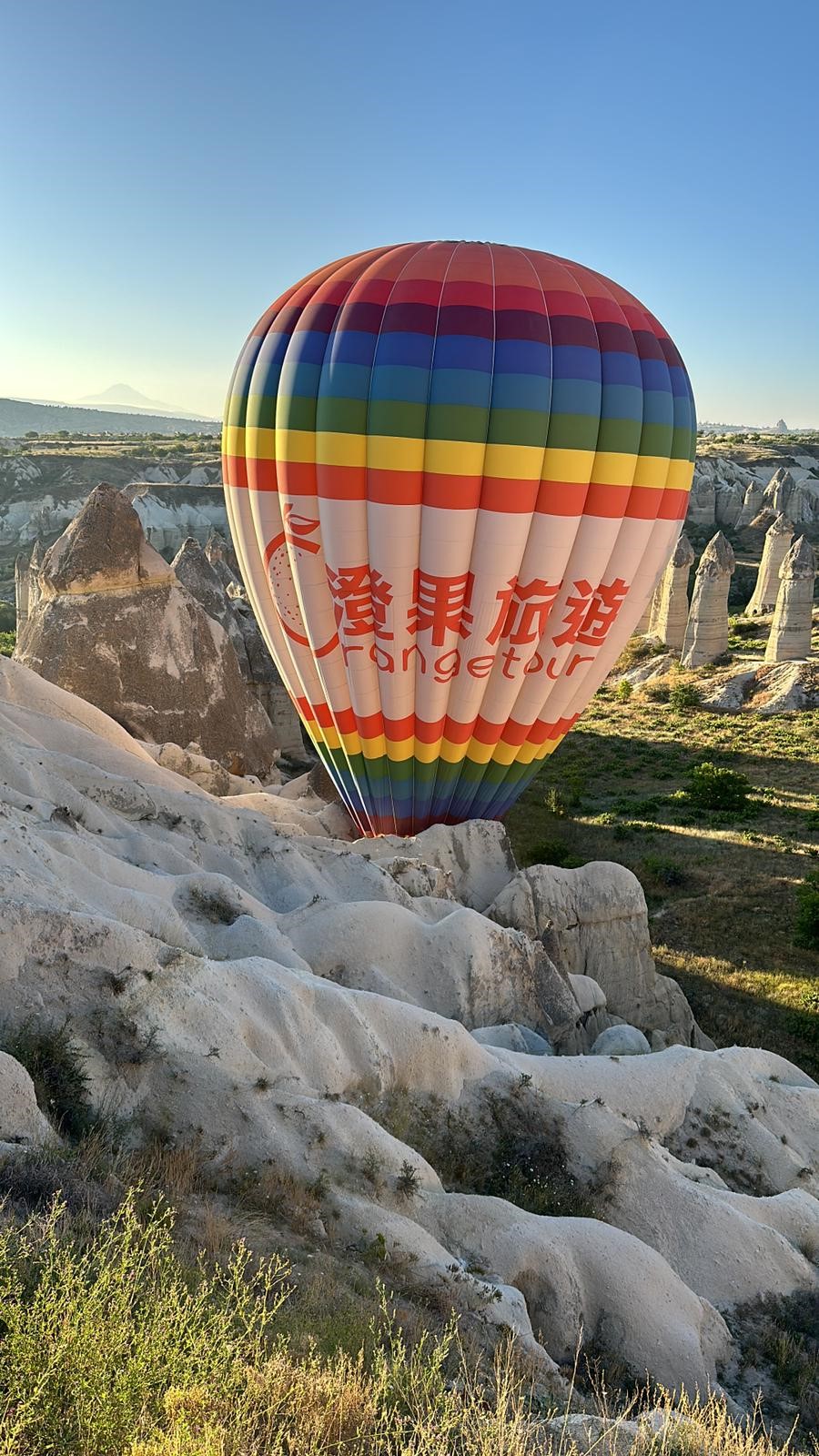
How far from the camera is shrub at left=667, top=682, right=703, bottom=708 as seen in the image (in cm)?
3303

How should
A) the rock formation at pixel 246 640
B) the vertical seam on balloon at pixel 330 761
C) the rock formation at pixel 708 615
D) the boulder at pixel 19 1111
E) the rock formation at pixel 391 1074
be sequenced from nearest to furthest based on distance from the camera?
1. the boulder at pixel 19 1111
2. the rock formation at pixel 391 1074
3. the vertical seam on balloon at pixel 330 761
4. the rock formation at pixel 246 640
5. the rock formation at pixel 708 615

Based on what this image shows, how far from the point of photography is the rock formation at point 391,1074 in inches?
204

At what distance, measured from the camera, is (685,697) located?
33188 mm

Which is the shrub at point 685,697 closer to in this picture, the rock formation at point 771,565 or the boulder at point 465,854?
the rock formation at point 771,565

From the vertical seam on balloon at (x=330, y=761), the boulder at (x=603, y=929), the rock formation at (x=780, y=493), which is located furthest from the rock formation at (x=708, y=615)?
the rock formation at (x=780, y=493)

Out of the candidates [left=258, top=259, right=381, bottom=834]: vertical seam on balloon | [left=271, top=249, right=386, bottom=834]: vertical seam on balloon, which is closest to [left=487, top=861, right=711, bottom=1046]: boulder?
[left=271, top=249, right=386, bottom=834]: vertical seam on balloon

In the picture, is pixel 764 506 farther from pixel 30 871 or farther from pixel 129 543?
pixel 30 871

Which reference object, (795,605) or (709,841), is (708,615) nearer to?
(795,605)

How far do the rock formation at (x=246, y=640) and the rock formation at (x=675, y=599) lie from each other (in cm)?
2382

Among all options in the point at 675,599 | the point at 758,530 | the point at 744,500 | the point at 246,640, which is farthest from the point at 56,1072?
the point at 744,500

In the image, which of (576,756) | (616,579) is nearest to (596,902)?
(616,579)

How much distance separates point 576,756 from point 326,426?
59.8 feet

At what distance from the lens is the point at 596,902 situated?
11820 mm

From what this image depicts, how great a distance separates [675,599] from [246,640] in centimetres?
2523
